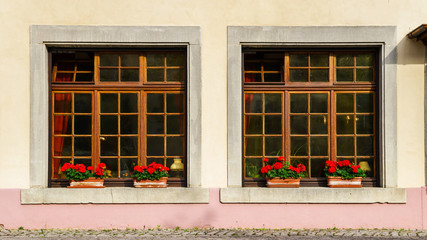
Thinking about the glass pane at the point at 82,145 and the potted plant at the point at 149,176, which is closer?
the potted plant at the point at 149,176

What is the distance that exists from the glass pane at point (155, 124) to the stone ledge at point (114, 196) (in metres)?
0.95

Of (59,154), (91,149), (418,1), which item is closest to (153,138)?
(91,149)

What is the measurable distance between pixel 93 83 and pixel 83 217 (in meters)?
2.13

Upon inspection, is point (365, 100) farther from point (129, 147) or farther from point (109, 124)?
point (109, 124)

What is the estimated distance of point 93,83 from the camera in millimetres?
8570

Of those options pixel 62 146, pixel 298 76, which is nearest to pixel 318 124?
pixel 298 76

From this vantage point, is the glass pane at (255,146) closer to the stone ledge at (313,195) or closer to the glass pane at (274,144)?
the glass pane at (274,144)

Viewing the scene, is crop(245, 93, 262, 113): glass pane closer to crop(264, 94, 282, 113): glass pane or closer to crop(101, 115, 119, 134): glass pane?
crop(264, 94, 282, 113): glass pane

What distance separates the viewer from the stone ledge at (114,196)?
8.23m

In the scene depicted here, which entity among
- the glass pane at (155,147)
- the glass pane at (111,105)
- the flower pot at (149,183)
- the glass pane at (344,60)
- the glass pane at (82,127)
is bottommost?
the flower pot at (149,183)

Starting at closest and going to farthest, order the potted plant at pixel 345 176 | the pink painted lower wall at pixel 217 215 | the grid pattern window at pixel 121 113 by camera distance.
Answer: the pink painted lower wall at pixel 217 215
the potted plant at pixel 345 176
the grid pattern window at pixel 121 113

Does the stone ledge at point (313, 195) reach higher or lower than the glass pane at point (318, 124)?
lower

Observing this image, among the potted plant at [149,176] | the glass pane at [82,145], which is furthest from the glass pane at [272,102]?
the glass pane at [82,145]

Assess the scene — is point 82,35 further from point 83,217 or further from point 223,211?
point 223,211
